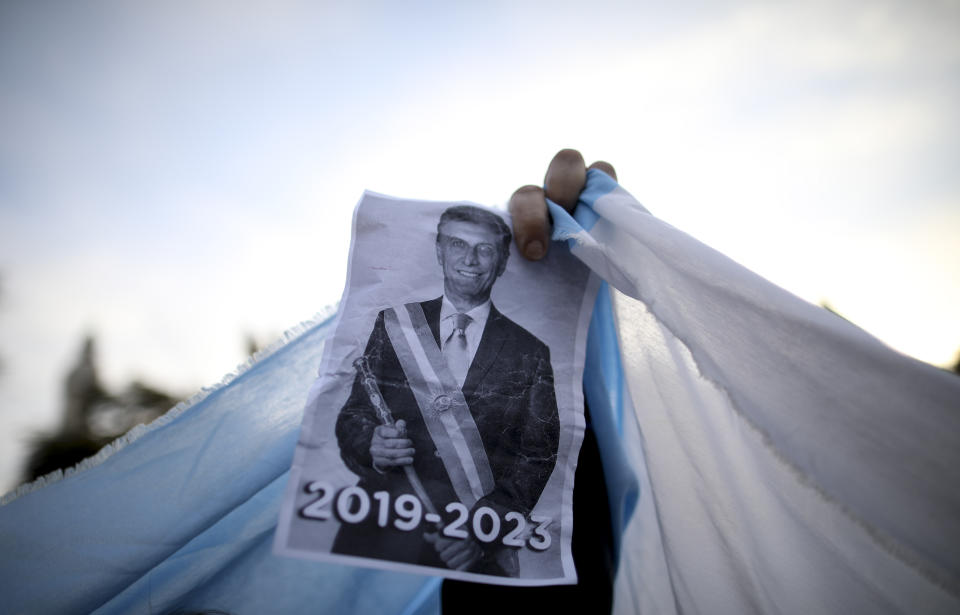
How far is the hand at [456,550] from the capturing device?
1.25 ft

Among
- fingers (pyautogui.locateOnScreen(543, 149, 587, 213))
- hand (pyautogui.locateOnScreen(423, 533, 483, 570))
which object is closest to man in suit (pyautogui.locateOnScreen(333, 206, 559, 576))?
hand (pyautogui.locateOnScreen(423, 533, 483, 570))

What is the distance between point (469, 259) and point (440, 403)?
7.6 inches

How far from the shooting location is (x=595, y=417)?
1.88 feet

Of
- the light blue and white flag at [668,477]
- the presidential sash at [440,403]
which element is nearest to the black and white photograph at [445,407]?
the presidential sash at [440,403]

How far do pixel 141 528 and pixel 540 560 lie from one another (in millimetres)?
480

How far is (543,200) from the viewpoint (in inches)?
21.5

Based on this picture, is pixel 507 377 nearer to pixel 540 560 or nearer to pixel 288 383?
pixel 540 560

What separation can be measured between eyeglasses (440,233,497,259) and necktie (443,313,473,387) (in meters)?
0.10

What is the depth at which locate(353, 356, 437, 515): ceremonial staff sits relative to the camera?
0.40 metres

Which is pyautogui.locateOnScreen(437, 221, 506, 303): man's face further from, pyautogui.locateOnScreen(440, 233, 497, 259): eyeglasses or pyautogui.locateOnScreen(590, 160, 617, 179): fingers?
pyautogui.locateOnScreen(590, 160, 617, 179): fingers

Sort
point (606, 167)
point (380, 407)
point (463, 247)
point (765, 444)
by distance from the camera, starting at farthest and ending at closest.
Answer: point (606, 167) → point (463, 247) → point (380, 407) → point (765, 444)

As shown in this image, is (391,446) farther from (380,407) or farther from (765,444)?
(765,444)

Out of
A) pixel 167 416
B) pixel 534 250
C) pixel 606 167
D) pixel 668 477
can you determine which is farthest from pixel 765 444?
pixel 167 416

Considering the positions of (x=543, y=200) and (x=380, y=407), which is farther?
(x=543, y=200)
